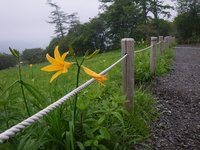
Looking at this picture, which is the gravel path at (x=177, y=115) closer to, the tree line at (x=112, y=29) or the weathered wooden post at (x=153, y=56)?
the weathered wooden post at (x=153, y=56)

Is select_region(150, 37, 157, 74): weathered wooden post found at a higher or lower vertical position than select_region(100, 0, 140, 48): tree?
lower

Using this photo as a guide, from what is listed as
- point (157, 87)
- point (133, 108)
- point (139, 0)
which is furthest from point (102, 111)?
point (139, 0)

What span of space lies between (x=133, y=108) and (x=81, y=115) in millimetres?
1266

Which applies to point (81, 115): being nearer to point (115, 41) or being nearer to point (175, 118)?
point (175, 118)

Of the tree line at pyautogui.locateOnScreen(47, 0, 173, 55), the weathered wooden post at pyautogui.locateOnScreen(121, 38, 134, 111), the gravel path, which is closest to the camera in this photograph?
the gravel path

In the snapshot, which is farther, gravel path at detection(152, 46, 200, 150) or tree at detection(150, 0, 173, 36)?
tree at detection(150, 0, 173, 36)

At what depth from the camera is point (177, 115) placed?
3.78m

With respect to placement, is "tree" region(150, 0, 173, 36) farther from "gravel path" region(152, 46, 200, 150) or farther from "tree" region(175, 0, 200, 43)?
"gravel path" region(152, 46, 200, 150)

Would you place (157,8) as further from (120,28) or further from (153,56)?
(153,56)

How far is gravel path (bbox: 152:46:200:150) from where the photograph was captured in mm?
2977

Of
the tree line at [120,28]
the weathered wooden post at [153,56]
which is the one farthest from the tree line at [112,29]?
the weathered wooden post at [153,56]

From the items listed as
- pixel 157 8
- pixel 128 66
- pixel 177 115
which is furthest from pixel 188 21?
A: pixel 128 66

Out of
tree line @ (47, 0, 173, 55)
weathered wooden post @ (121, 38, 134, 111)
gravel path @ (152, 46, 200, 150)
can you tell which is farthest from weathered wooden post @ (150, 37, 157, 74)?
tree line @ (47, 0, 173, 55)

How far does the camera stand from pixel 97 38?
33.9m
